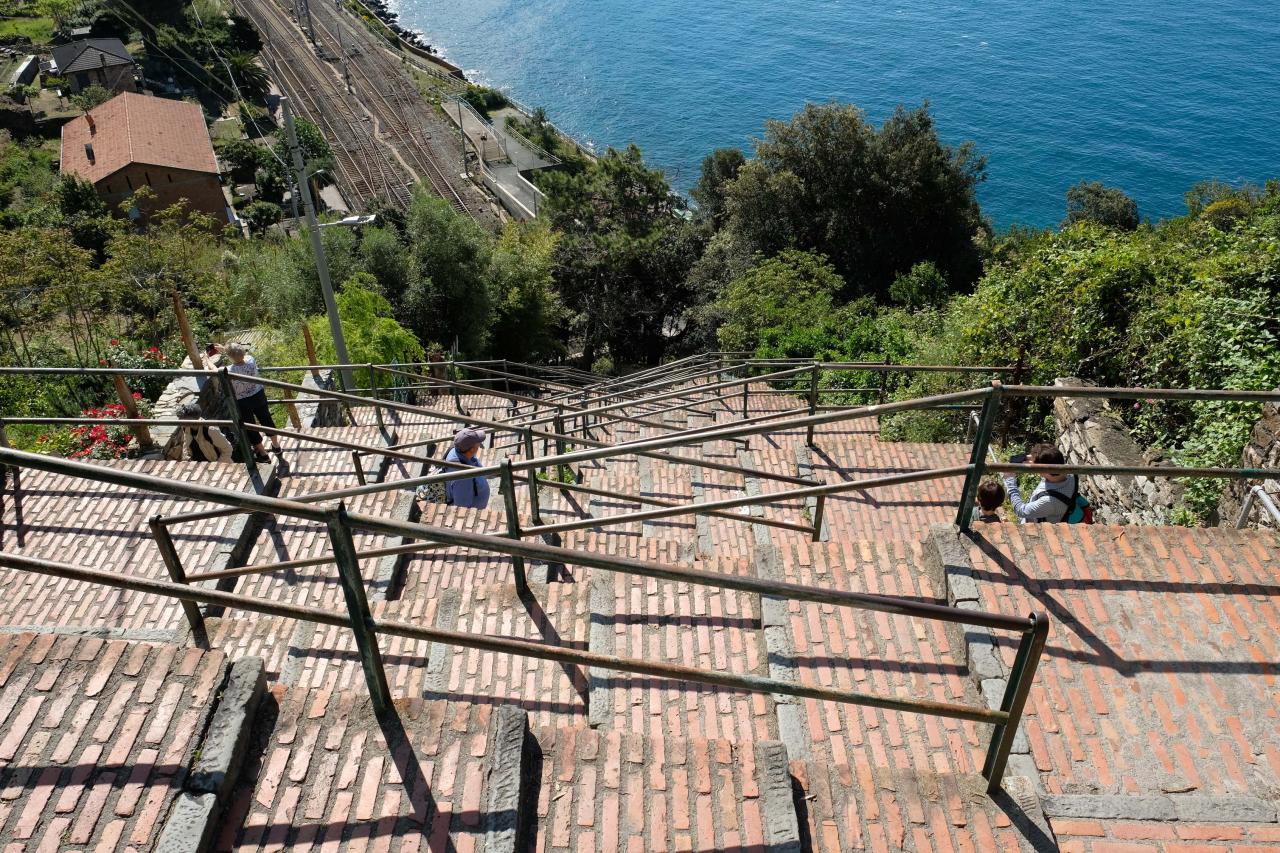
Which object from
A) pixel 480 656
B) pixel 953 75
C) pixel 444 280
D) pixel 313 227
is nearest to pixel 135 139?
pixel 444 280

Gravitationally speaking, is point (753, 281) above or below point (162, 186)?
above

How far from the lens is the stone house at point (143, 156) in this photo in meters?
45.1

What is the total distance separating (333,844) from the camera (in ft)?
8.89

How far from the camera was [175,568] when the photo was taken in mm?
4172

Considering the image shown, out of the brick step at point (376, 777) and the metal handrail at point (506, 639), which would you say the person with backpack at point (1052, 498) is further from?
the brick step at point (376, 777)

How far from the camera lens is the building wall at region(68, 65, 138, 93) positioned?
59.1 metres

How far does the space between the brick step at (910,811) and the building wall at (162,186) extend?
4839cm

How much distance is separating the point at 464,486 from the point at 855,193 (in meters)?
27.2

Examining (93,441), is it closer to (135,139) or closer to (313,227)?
(313,227)

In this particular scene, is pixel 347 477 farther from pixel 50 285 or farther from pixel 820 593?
pixel 50 285

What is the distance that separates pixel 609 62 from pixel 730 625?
279 ft

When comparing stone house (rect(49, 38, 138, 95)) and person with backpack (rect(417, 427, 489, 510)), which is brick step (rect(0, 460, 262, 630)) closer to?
person with backpack (rect(417, 427, 489, 510))

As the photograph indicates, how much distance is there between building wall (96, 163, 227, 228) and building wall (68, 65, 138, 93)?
19940mm

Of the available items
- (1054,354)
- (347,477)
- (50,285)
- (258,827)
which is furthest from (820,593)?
(50,285)
